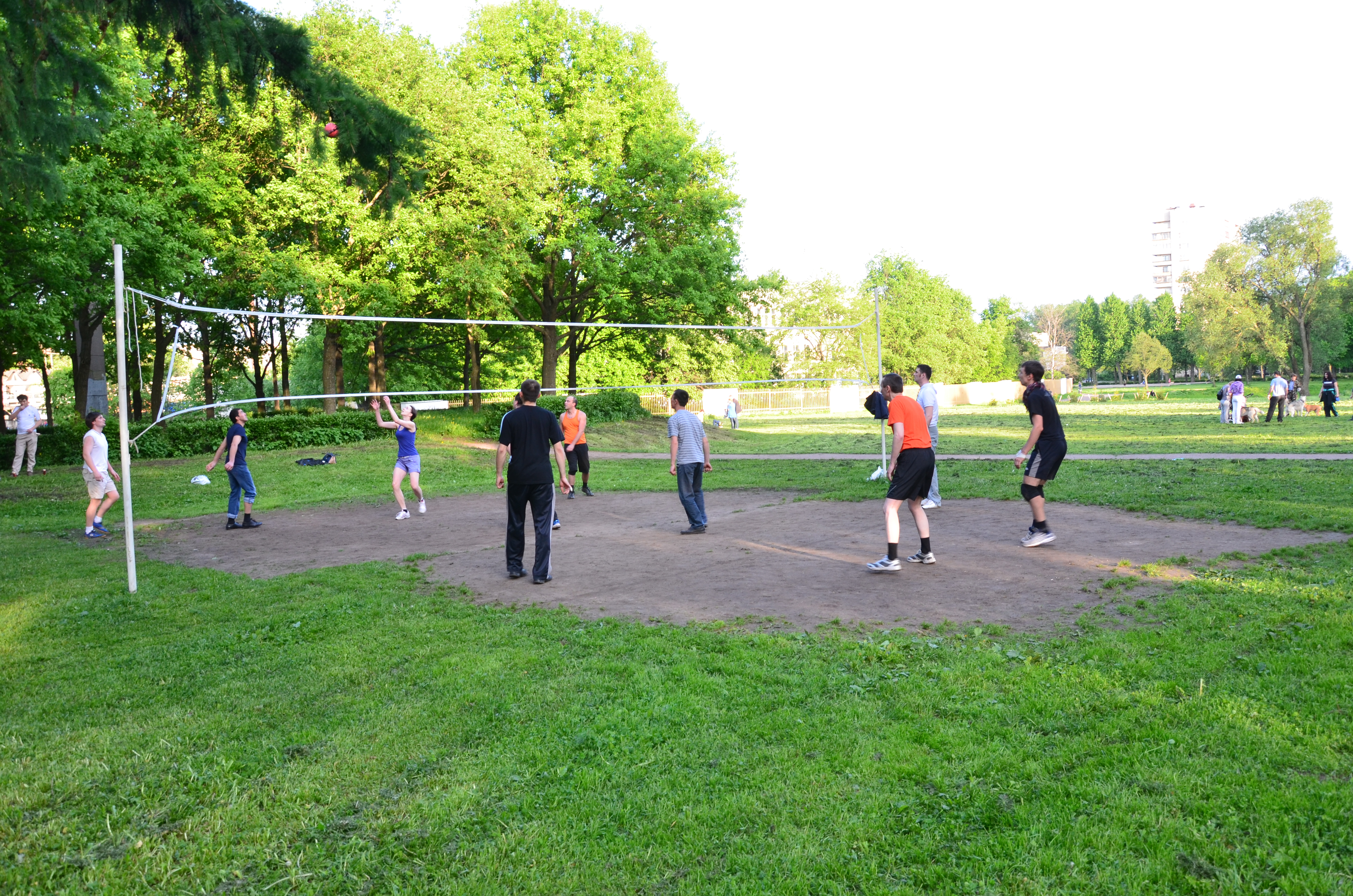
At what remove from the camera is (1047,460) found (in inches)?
366

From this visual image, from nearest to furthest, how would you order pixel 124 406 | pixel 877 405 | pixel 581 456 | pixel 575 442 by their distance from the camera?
pixel 124 406, pixel 877 405, pixel 575 442, pixel 581 456

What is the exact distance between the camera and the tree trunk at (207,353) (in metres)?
29.5

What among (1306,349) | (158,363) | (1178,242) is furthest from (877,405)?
(1178,242)

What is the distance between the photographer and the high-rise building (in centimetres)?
15212

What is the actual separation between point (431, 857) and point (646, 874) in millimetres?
861

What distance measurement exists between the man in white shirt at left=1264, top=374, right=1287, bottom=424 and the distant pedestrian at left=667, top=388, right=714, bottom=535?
25444mm

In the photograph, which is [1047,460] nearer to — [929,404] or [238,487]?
[929,404]

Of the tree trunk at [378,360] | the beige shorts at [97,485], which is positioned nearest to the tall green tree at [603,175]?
the tree trunk at [378,360]

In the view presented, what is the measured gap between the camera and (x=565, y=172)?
96.7ft

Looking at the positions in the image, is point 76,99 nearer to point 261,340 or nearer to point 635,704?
point 635,704

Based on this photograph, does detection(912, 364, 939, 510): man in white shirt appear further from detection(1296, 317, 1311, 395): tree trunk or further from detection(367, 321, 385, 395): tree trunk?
detection(1296, 317, 1311, 395): tree trunk

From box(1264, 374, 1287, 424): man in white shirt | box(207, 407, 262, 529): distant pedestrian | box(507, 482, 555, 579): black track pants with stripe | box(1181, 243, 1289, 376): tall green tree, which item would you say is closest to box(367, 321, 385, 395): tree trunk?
box(207, 407, 262, 529): distant pedestrian

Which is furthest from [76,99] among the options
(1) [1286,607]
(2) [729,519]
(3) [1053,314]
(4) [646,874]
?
(3) [1053,314]

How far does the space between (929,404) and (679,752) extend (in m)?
9.82
